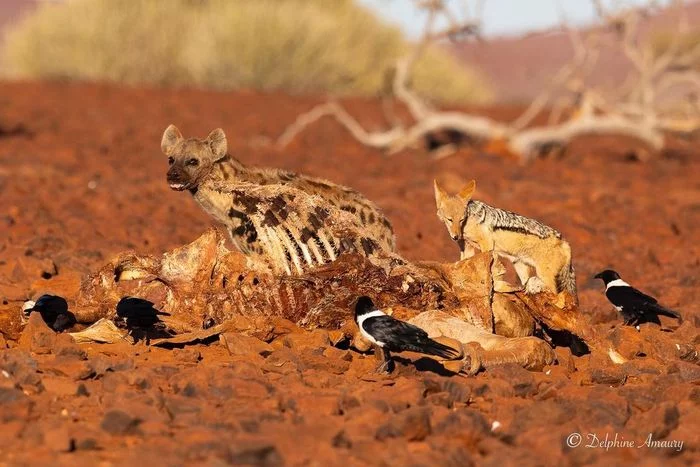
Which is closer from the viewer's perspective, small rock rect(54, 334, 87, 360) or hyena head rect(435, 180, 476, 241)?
small rock rect(54, 334, 87, 360)

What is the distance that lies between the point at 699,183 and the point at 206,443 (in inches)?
567

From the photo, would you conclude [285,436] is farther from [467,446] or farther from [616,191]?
[616,191]

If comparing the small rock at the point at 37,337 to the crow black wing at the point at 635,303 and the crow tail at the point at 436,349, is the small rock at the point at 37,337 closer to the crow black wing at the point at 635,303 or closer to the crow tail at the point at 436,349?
the crow tail at the point at 436,349

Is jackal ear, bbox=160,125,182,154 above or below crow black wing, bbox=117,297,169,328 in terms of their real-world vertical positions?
above

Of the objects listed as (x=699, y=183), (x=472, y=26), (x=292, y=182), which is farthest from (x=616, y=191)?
(x=292, y=182)

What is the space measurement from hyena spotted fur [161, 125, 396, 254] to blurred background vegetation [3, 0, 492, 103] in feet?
90.2

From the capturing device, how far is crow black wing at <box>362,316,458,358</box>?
229 inches

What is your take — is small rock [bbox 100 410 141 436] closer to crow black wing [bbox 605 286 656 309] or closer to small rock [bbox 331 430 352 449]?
small rock [bbox 331 430 352 449]

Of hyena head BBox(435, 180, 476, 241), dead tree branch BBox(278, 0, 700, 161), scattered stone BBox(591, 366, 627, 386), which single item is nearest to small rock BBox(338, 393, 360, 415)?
scattered stone BBox(591, 366, 627, 386)

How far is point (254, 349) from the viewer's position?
6582 mm

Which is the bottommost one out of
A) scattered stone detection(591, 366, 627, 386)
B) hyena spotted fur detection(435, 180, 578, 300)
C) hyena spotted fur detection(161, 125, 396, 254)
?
scattered stone detection(591, 366, 627, 386)

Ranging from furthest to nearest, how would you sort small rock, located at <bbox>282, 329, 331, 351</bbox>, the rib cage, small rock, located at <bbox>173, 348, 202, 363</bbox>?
the rib cage < small rock, located at <bbox>282, 329, 331, 351</bbox> < small rock, located at <bbox>173, 348, 202, 363</bbox>

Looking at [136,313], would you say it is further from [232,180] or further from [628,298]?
[628,298]

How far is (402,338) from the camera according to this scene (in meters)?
5.87
